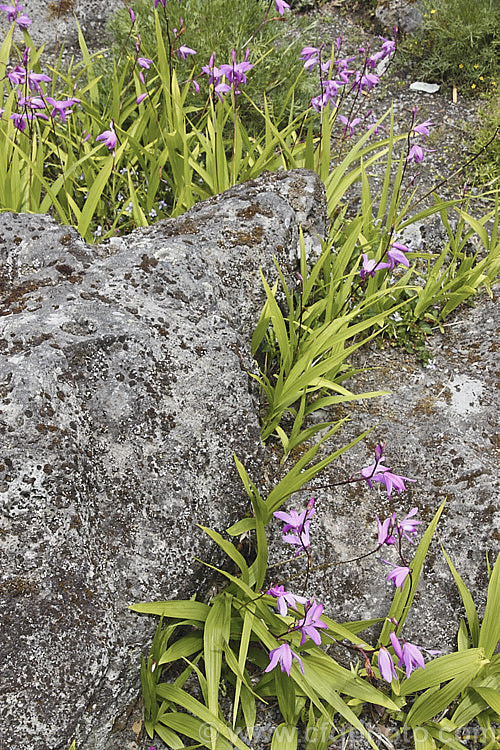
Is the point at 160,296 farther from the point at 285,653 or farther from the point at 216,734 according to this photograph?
the point at 216,734

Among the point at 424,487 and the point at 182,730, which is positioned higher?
the point at 424,487

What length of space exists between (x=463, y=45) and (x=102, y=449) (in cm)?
478

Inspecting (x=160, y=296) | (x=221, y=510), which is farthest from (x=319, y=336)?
(x=221, y=510)

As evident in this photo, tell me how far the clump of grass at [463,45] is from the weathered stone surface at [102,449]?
11.6 ft

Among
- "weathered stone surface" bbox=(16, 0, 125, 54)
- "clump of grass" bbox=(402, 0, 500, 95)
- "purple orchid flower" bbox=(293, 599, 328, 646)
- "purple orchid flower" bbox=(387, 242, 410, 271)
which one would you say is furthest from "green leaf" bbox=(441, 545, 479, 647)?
"weathered stone surface" bbox=(16, 0, 125, 54)

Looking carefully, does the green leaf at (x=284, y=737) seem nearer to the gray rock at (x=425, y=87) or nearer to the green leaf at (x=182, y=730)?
the green leaf at (x=182, y=730)

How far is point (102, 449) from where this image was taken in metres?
2.02

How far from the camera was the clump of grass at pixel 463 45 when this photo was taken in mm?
4812

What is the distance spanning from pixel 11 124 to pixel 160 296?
1.86 metres

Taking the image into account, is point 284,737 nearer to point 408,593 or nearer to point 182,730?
point 182,730

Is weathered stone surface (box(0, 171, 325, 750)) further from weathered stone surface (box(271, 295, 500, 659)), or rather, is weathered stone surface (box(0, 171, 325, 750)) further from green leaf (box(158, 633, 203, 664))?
weathered stone surface (box(271, 295, 500, 659))

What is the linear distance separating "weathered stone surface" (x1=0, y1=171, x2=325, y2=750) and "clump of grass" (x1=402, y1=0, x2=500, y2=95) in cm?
354

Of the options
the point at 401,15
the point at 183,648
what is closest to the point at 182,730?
the point at 183,648

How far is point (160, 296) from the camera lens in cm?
233
